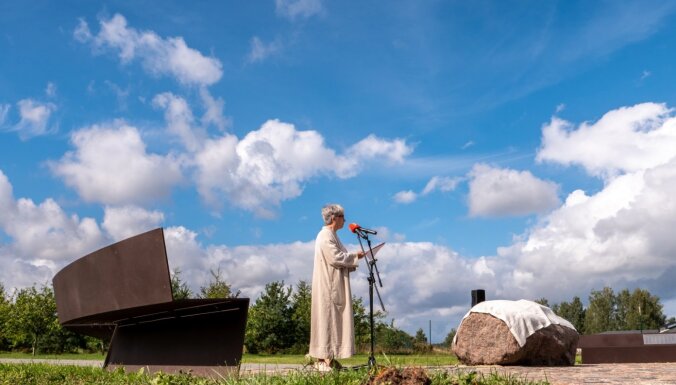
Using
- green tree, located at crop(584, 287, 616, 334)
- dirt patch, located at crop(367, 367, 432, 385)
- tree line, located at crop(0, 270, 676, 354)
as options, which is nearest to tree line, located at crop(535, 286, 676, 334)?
green tree, located at crop(584, 287, 616, 334)

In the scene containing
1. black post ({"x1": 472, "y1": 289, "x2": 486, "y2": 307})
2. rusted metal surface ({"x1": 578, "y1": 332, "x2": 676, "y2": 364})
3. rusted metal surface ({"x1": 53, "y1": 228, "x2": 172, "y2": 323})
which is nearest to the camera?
rusted metal surface ({"x1": 53, "y1": 228, "x2": 172, "y2": 323})

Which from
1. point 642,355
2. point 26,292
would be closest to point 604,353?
point 642,355

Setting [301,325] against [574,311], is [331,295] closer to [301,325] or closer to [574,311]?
[301,325]

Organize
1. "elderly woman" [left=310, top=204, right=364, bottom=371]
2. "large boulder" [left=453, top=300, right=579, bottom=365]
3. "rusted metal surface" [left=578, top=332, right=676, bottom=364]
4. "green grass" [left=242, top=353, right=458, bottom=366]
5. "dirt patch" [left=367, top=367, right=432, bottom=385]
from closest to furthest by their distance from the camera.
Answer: "dirt patch" [left=367, top=367, right=432, bottom=385] → "green grass" [left=242, top=353, right=458, bottom=366] → "elderly woman" [left=310, top=204, right=364, bottom=371] → "large boulder" [left=453, top=300, right=579, bottom=365] → "rusted metal surface" [left=578, top=332, right=676, bottom=364]

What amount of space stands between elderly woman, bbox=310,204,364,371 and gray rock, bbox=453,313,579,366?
3043 mm

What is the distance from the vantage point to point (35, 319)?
28750 mm

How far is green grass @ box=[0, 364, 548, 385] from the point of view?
5.72 metres

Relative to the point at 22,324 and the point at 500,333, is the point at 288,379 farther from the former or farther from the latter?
the point at 22,324

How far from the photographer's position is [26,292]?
3206 cm

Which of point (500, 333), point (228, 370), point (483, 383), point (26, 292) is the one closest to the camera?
point (483, 383)

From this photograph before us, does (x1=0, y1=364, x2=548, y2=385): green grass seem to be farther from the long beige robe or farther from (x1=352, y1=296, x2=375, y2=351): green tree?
(x1=352, y1=296, x2=375, y2=351): green tree

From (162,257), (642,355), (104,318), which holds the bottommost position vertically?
(642,355)

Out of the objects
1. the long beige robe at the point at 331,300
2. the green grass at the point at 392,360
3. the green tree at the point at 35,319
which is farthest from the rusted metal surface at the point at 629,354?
the green tree at the point at 35,319

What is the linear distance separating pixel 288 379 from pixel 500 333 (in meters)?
5.63
